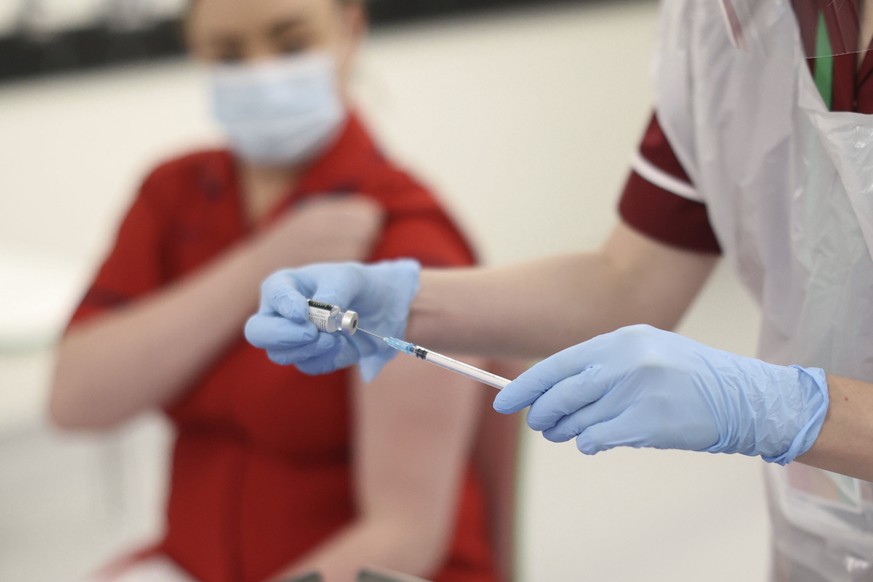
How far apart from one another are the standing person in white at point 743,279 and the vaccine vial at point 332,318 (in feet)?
0.05

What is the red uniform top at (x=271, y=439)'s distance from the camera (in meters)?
1.27

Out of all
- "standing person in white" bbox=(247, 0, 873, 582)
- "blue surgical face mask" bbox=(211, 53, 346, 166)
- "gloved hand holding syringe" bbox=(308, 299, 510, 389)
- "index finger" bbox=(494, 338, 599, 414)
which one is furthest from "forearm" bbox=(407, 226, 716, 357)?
"blue surgical face mask" bbox=(211, 53, 346, 166)

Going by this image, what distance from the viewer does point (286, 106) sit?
1.48 m

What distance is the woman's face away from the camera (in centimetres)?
141

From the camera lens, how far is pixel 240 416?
128cm

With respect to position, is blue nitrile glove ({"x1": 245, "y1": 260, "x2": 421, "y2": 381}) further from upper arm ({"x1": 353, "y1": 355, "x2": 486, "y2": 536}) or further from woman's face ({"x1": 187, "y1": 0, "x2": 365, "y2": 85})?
woman's face ({"x1": 187, "y1": 0, "x2": 365, "y2": 85})

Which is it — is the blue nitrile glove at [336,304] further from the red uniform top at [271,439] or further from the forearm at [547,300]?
the red uniform top at [271,439]

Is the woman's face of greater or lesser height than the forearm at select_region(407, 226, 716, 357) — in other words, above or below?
above

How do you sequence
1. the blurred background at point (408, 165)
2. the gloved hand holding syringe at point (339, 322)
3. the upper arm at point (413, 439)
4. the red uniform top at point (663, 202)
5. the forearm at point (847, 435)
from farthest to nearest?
the blurred background at point (408, 165)
the upper arm at point (413, 439)
the red uniform top at point (663, 202)
the gloved hand holding syringe at point (339, 322)
the forearm at point (847, 435)

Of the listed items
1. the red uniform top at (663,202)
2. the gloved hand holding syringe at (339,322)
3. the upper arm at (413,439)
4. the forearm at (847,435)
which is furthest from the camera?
the upper arm at (413,439)

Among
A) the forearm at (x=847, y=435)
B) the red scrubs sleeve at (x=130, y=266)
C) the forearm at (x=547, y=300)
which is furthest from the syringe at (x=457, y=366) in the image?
the red scrubs sleeve at (x=130, y=266)

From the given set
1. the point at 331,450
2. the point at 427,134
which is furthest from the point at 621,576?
the point at 427,134

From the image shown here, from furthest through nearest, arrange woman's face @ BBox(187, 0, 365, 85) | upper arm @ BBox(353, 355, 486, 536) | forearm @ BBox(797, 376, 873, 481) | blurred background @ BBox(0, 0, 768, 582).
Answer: blurred background @ BBox(0, 0, 768, 582), woman's face @ BBox(187, 0, 365, 85), upper arm @ BBox(353, 355, 486, 536), forearm @ BBox(797, 376, 873, 481)

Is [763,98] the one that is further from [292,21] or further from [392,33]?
[392,33]
